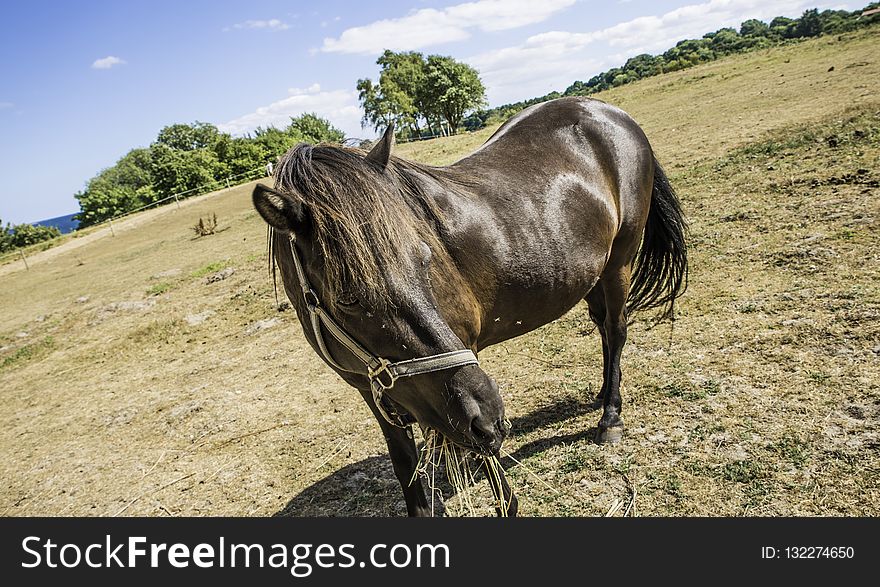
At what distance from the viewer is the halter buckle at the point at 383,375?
5.81 ft

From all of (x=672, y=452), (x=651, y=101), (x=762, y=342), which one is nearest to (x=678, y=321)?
(x=762, y=342)

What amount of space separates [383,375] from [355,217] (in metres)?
0.60

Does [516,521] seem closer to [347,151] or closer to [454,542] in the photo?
[454,542]

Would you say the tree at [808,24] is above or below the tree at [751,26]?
below

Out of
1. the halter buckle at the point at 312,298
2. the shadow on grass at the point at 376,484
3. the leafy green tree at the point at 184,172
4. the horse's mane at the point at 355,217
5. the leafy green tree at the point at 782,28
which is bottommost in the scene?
the shadow on grass at the point at 376,484

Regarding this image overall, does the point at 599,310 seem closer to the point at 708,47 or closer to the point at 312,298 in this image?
the point at 312,298

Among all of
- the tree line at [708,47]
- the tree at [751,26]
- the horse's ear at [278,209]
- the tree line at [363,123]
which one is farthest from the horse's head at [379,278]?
the tree at [751,26]

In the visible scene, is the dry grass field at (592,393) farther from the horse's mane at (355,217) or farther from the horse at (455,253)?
the horse's mane at (355,217)

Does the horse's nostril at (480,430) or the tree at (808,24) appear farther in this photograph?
the tree at (808,24)

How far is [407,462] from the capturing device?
Answer: 2.65 meters

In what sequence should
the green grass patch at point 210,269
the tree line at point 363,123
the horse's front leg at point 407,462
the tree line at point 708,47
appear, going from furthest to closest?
the tree line at point 708,47 → the tree line at point 363,123 → the green grass patch at point 210,269 → the horse's front leg at point 407,462

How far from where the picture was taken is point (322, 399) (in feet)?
15.8

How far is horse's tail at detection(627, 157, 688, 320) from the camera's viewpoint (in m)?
3.69

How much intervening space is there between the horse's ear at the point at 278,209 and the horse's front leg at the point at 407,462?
115 centimetres
